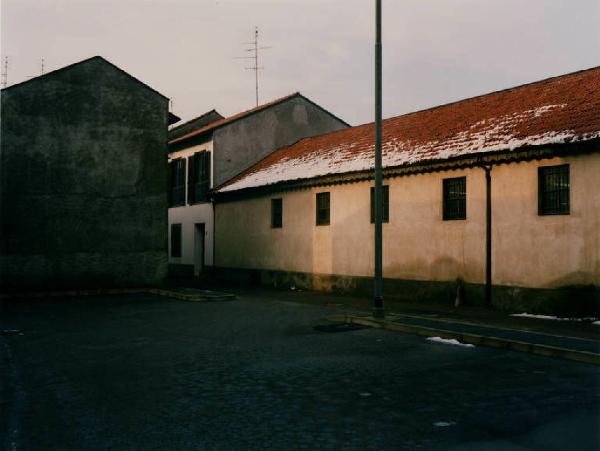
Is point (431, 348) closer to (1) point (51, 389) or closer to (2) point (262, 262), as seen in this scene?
(1) point (51, 389)

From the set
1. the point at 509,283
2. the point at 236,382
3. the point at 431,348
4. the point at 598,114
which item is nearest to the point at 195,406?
the point at 236,382

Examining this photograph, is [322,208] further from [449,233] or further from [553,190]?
[553,190]

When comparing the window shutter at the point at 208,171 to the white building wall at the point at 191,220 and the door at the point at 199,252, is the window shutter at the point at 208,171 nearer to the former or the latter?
the white building wall at the point at 191,220

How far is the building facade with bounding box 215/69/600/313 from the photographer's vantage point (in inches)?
536

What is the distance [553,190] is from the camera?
1412 centimetres

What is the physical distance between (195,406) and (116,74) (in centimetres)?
1831

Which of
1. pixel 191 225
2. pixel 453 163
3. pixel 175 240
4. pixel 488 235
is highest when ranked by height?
pixel 453 163

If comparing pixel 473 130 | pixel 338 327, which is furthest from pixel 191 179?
pixel 338 327

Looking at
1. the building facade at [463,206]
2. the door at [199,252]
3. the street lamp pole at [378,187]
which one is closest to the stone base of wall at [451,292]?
the building facade at [463,206]

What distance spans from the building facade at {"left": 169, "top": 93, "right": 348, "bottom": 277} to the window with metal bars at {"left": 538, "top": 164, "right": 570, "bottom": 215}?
697 inches

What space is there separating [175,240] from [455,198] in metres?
20.1

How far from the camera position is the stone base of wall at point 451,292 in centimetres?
1326

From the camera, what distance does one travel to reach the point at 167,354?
9102 millimetres

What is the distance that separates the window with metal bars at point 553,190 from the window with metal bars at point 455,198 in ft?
7.60
